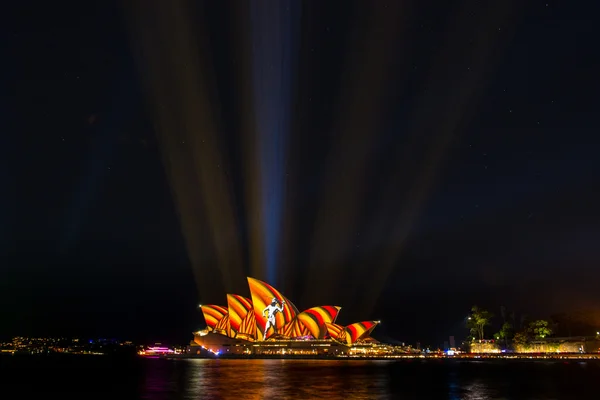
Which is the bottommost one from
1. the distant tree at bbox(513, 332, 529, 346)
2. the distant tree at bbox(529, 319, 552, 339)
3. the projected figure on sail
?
the distant tree at bbox(513, 332, 529, 346)

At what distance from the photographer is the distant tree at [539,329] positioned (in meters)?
107

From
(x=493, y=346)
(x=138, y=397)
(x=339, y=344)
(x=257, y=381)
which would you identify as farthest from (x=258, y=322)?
(x=138, y=397)

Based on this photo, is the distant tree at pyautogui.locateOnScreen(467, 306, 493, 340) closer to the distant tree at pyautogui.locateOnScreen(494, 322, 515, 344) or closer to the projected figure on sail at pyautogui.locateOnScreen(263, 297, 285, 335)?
the distant tree at pyautogui.locateOnScreen(494, 322, 515, 344)

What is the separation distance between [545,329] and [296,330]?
51338 mm

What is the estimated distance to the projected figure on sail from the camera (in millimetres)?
105000

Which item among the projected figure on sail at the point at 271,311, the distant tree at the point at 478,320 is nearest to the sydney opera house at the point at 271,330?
the projected figure on sail at the point at 271,311

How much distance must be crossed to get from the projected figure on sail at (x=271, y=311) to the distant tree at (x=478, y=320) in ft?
157

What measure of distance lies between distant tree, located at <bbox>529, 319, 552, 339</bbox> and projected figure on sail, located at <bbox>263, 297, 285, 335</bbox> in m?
52.0

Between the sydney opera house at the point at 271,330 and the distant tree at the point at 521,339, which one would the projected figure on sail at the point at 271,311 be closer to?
the sydney opera house at the point at 271,330

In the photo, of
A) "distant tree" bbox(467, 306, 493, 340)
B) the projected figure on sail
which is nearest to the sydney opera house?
the projected figure on sail

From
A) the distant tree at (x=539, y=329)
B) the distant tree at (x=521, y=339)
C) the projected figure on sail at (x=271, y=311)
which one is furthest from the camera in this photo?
the distant tree at (x=521, y=339)

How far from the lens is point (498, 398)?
32.0 m

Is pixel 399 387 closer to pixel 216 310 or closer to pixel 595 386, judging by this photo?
pixel 595 386

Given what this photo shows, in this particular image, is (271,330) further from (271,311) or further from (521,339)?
(521,339)
